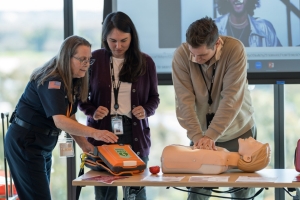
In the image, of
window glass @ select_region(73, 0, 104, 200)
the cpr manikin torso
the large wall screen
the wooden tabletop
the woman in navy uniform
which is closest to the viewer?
the wooden tabletop

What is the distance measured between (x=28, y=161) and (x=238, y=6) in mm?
1996

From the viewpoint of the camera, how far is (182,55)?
323cm

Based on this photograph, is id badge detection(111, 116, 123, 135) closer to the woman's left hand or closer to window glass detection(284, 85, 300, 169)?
the woman's left hand

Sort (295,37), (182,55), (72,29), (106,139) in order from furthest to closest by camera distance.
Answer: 1. (72,29)
2. (295,37)
3. (182,55)
4. (106,139)

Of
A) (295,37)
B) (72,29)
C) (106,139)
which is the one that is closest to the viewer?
(106,139)

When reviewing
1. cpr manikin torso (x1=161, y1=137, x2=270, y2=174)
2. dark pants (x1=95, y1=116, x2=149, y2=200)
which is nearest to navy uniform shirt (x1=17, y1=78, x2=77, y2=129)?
dark pants (x1=95, y1=116, x2=149, y2=200)

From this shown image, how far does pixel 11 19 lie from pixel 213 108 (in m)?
2.06

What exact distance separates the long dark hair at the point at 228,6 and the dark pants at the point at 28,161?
1734 millimetres

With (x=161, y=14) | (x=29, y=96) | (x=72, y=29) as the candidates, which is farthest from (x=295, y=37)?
(x=29, y=96)

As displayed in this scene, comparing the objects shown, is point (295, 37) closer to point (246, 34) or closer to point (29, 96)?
point (246, 34)

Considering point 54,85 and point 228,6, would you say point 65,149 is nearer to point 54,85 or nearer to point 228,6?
point 54,85

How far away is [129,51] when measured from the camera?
3.38 metres

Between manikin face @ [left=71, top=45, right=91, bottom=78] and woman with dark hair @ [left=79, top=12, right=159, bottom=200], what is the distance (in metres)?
0.28

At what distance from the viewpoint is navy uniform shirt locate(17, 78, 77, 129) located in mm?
2906
